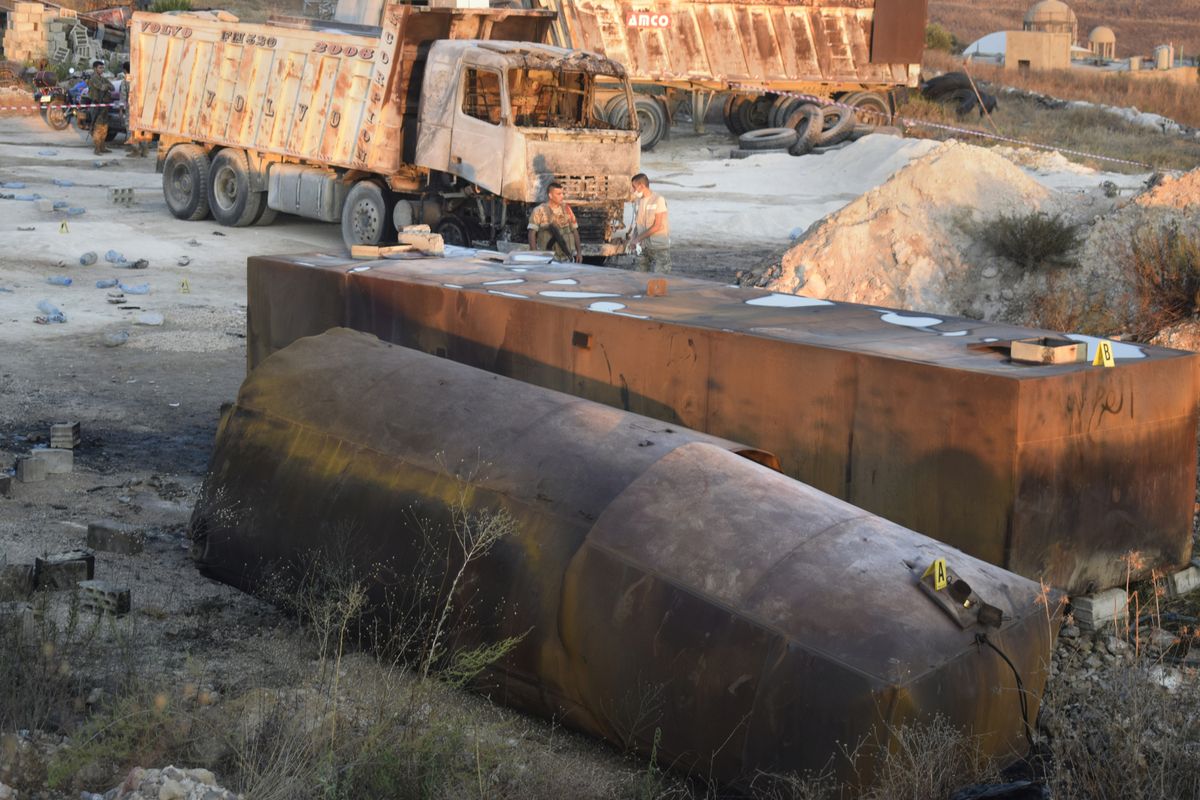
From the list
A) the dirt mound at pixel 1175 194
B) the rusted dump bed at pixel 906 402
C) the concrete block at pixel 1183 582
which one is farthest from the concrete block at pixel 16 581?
the dirt mound at pixel 1175 194

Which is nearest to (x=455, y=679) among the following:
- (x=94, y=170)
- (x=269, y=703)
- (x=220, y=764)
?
(x=269, y=703)

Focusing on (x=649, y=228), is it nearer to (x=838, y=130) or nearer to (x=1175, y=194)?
(x=1175, y=194)

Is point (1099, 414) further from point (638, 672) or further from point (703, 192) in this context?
point (703, 192)

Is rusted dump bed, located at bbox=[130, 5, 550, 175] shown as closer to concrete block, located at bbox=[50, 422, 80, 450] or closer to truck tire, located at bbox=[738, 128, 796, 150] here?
concrete block, located at bbox=[50, 422, 80, 450]

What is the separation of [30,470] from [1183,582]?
6579mm

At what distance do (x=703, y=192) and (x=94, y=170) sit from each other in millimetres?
11192

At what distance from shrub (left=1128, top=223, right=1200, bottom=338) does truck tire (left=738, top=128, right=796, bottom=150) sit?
1627 centimetres

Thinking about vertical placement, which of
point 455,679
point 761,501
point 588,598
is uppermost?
point 761,501

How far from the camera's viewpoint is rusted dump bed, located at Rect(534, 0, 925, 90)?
29297 mm

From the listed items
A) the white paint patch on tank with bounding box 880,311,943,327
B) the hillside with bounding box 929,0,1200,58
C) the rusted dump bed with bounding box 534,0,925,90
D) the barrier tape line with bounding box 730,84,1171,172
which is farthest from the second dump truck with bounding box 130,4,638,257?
the hillside with bounding box 929,0,1200,58

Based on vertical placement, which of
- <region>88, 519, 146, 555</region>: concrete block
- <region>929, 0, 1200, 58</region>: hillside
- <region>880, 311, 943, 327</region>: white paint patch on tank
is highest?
<region>929, 0, 1200, 58</region>: hillside

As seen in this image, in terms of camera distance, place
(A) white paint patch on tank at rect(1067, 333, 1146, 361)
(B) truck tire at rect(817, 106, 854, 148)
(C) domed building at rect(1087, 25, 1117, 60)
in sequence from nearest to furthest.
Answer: (A) white paint patch on tank at rect(1067, 333, 1146, 361) < (B) truck tire at rect(817, 106, 854, 148) < (C) domed building at rect(1087, 25, 1117, 60)

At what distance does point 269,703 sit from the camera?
17.0 feet

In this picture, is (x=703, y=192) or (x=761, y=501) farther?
(x=703, y=192)
